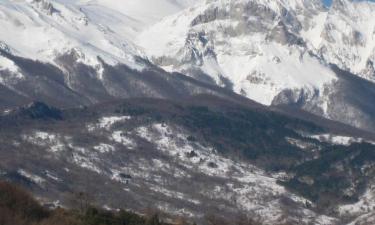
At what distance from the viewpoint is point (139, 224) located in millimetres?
179750

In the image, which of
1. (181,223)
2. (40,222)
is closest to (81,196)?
(181,223)

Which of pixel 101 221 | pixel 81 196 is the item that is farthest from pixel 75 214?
pixel 81 196

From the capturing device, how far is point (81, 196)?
634 ft

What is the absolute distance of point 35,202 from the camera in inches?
7023

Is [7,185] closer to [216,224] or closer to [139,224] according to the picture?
[139,224]

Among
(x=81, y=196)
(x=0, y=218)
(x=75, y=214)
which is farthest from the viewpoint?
(x=81, y=196)

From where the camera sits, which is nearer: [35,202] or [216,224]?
[35,202]

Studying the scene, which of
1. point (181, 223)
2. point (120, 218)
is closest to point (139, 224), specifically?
point (120, 218)

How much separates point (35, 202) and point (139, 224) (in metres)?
12.8

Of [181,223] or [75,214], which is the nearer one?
[75,214]

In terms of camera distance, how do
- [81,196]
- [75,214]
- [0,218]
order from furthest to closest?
1. [81,196]
2. [75,214]
3. [0,218]

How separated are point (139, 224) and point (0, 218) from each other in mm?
23459

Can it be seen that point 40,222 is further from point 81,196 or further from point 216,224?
point 216,224

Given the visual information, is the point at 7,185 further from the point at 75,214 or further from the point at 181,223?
the point at 181,223
